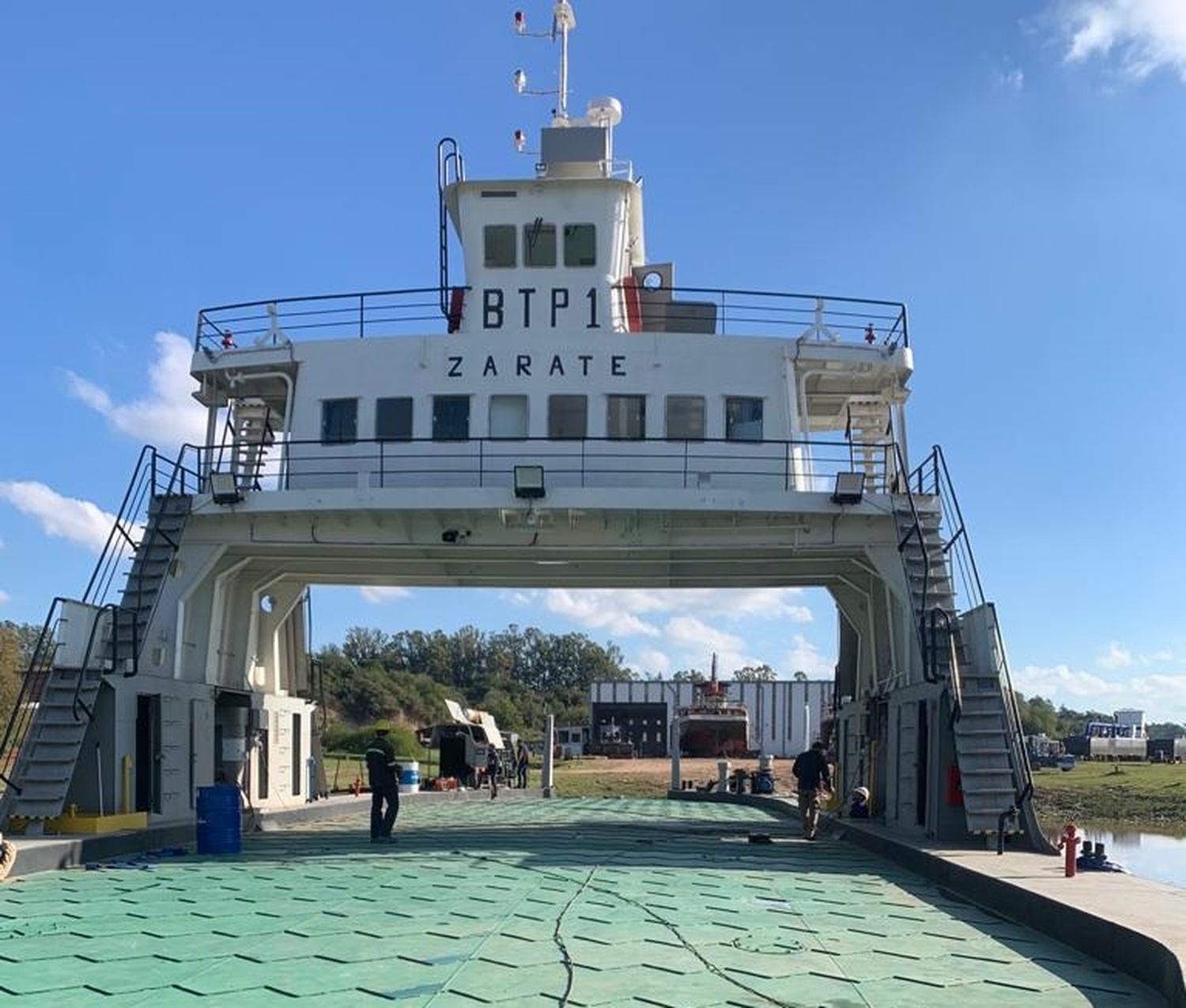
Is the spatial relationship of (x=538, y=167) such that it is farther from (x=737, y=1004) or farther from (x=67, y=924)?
(x=737, y=1004)

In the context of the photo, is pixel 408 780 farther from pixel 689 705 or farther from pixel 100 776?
pixel 689 705

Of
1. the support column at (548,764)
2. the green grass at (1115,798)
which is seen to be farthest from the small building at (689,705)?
the support column at (548,764)

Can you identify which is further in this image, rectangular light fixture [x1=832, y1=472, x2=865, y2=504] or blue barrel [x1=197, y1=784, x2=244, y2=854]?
rectangular light fixture [x1=832, y1=472, x2=865, y2=504]

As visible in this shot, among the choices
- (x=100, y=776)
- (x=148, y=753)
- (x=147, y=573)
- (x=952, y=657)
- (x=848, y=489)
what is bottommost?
(x=100, y=776)

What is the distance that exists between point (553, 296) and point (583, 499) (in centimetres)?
364

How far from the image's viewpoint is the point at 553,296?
17078 millimetres

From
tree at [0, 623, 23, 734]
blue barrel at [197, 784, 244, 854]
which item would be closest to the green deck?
blue barrel at [197, 784, 244, 854]

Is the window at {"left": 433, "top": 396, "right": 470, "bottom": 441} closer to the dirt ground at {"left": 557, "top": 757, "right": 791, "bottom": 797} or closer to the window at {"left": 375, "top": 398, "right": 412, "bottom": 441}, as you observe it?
the window at {"left": 375, "top": 398, "right": 412, "bottom": 441}

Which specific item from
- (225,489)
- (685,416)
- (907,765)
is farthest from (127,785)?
(907,765)

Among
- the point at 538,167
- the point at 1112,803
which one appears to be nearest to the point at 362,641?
the point at 1112,803

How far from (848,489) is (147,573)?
8506 millimetres

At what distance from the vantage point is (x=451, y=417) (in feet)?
53.6

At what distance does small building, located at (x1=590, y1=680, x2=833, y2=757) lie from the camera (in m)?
60.7

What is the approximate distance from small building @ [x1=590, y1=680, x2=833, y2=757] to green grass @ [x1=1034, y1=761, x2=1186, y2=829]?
13.9 metres
